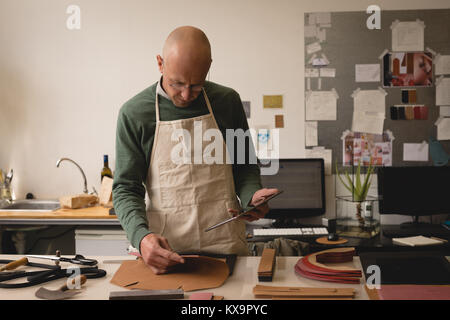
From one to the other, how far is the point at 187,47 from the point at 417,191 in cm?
222

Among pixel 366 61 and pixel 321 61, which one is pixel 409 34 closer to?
pixel 366 61

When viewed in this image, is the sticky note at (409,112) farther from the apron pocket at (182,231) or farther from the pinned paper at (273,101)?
the apron pocket at (182,231)

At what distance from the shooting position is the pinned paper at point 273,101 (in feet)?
10.6

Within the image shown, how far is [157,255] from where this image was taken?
1316 mm

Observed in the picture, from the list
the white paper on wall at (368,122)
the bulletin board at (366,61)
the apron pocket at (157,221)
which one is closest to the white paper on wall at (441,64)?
the bulletin board at (366,61)

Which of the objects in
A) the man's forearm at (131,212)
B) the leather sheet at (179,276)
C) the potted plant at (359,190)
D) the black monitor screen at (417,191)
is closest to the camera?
the leather sheet at (179,276)

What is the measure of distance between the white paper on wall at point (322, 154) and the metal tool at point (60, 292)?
7.20 feet

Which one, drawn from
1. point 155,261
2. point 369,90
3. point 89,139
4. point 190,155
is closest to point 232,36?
point 369,90

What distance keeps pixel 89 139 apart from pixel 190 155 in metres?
1.94

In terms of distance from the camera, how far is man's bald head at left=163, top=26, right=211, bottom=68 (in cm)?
147

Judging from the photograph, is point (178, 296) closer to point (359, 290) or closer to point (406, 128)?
point (359, 290)

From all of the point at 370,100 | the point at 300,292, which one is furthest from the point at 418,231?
the point at 300,292

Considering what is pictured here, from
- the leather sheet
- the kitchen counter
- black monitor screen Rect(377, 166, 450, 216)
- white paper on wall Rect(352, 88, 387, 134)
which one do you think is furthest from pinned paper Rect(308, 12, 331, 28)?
the leather sheet

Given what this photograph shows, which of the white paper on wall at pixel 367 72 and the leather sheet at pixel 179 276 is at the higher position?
the white paper on wall at pixel 367 72
